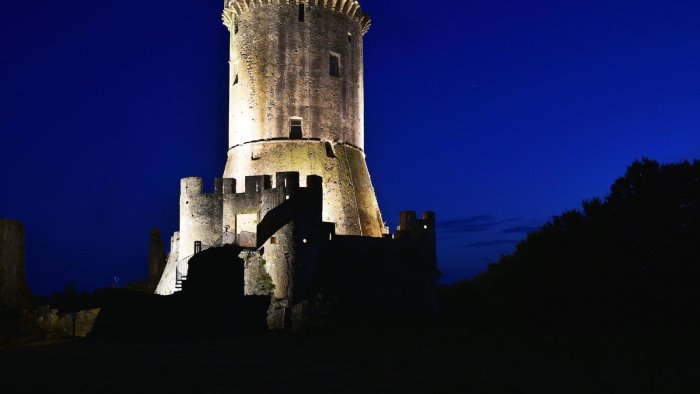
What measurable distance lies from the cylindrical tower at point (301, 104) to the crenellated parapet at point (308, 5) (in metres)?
0.05

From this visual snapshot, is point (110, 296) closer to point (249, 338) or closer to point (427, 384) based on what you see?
point (249, 338)

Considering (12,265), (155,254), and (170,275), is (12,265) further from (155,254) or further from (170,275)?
(155,254)

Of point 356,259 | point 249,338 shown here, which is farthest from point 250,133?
point 249,338

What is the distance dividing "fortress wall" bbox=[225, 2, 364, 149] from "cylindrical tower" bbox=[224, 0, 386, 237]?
5 centimetres

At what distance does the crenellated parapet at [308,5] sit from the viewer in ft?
117

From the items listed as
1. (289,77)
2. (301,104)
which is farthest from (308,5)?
(301,104)

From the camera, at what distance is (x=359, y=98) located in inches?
1457

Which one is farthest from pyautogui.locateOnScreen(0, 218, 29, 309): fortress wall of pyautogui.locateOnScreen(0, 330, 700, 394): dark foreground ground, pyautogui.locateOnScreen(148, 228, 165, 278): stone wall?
pyautogui.locateOnScreen(148, 228, 165, 278): stone wall

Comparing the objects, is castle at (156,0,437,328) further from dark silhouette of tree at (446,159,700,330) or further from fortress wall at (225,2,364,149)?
dark silhouette of tree at (446,159,700,330)

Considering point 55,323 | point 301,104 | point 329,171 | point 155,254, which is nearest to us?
point 55,323

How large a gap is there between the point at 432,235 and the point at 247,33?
13.0m

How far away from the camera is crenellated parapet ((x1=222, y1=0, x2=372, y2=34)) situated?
117 feet

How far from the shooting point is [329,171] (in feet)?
112

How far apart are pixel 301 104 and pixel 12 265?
13934 millimetres
